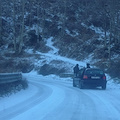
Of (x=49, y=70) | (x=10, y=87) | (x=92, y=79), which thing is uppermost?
(x=49, y=70)

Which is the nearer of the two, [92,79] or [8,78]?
[8,78]

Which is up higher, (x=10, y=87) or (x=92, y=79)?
(x=92, y=79)

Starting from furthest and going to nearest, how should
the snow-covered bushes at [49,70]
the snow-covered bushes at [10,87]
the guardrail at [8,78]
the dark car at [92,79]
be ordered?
1. the snow-covered bushes at [49,70]
2. the dark car at [92,79]
3. the guardrail at [8,78]
4. the snow-covered bushes at [10,87]

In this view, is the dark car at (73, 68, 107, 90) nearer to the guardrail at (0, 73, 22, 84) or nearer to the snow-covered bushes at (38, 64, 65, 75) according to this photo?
the guardrail at (0, 73, 22, 84)

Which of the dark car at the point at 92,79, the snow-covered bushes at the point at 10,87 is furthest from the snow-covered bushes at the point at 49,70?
the snow-covered bushes at the point at 10,87

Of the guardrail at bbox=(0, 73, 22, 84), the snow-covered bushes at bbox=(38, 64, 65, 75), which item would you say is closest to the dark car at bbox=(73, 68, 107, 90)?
the guardrail at bbox=(0, 73, 22, 84)

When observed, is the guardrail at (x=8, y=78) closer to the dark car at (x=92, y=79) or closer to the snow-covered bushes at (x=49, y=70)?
the dark car at (x=92, y=79)

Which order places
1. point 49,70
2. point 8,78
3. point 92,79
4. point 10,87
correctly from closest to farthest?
point 10,87
point 8,78
point 92,79
point 49,70

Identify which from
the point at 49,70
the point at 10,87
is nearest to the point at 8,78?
the point at 10,87

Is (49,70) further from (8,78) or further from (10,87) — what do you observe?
(10,87)

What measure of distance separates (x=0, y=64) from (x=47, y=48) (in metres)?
9.85

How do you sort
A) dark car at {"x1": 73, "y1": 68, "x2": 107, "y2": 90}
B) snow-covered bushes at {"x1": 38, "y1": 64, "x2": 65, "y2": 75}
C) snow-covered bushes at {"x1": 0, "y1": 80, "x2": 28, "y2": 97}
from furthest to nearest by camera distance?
snow-covered bushes at {"x1": 38, "y1": 64, "x2": 65, "y2": 75}, dark car at {"x1": 73, "y1": 68, "x2": 107, "y2": 90}, snow-covered bushes at {"x1": 0, "y1": 80, "x2": 28, "y2": 97}

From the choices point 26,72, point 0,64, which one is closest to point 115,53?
point 26,72

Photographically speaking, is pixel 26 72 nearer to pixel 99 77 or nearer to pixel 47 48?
pixel 47 48
